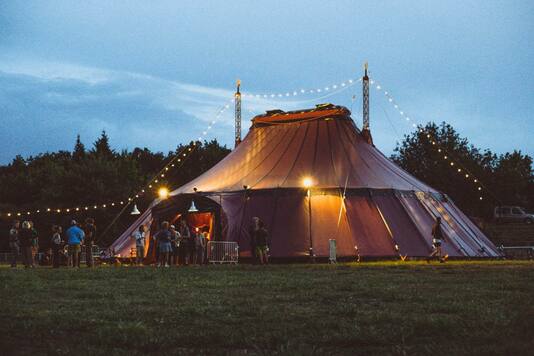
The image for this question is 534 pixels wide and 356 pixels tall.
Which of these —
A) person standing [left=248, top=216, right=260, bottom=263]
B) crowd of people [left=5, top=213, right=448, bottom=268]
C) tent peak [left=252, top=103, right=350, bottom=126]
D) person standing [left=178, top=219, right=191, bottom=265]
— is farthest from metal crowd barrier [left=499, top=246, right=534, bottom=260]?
person standing [left=178, top=219, right=191, bottom=265]

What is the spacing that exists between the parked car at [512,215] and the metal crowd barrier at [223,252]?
29.4m

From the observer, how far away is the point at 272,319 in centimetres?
654

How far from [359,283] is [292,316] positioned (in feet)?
14.0

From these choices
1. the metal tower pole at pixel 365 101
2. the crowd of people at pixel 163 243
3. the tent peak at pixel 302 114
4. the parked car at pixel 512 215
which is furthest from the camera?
the parked car at pixel 512 215

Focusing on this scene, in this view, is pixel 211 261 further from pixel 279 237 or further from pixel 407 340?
pixel 407 340

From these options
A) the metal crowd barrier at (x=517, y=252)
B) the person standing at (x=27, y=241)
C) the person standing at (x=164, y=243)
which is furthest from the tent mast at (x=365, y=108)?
the person standing at (x=27, y=241)

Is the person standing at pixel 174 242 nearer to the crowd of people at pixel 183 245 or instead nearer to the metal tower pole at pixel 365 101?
the crowd of people at pixel 183 245

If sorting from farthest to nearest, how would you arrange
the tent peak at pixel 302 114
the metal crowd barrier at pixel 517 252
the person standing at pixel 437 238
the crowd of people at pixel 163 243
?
the tent peak at pixel 302 114
the metal crowd barrier at pixel 517 252
the person standing at pixel 437 238
the crowd of people at pixel 163 243

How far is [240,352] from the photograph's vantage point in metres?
4.90

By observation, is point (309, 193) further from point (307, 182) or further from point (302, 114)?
point (302, 114)

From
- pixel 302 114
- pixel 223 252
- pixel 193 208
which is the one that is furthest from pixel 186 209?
pixel 302 114

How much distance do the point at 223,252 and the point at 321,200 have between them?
328 cm

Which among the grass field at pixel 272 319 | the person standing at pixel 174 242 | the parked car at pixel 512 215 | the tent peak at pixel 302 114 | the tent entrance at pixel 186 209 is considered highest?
the tent peak at pixel 302 114

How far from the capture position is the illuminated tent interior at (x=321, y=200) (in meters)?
22.2
